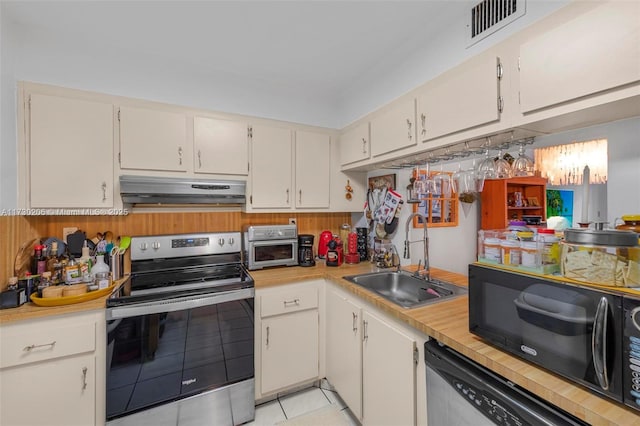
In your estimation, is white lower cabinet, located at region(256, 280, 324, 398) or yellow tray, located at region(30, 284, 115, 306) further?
white lower cabinet, located at region(256, 280, 324, 398)

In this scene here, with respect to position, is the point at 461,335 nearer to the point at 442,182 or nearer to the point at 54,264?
the point at 442,182

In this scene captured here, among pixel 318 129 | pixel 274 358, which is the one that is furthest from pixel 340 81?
pixel 274 358

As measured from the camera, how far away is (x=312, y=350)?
2.05 meters

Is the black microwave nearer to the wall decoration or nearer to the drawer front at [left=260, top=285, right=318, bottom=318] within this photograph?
the drawer front at [left=260, top=285, right=318, bottom=318]

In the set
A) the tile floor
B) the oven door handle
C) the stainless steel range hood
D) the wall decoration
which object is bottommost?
the tile floor

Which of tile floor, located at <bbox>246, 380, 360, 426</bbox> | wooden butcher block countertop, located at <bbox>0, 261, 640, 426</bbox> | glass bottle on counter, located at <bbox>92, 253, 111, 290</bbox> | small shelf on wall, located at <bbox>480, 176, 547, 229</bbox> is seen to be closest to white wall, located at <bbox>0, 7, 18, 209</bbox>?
glass bottle on counter, located at <bbox>92, 253, 111, 290</bbox>

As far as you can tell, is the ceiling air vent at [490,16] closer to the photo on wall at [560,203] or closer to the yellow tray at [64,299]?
the photo on wall at [560,203]

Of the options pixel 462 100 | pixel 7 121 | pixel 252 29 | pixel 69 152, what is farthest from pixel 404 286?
pixel 7 121

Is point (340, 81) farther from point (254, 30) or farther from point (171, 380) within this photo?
point (171, 380)

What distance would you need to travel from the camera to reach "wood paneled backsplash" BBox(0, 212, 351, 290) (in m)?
1.50

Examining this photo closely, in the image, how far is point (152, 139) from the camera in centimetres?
187

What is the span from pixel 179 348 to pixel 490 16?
2.47 m

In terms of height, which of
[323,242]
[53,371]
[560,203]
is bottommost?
[53,371]

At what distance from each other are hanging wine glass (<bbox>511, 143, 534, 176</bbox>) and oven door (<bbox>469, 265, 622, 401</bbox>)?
581 millimetres
